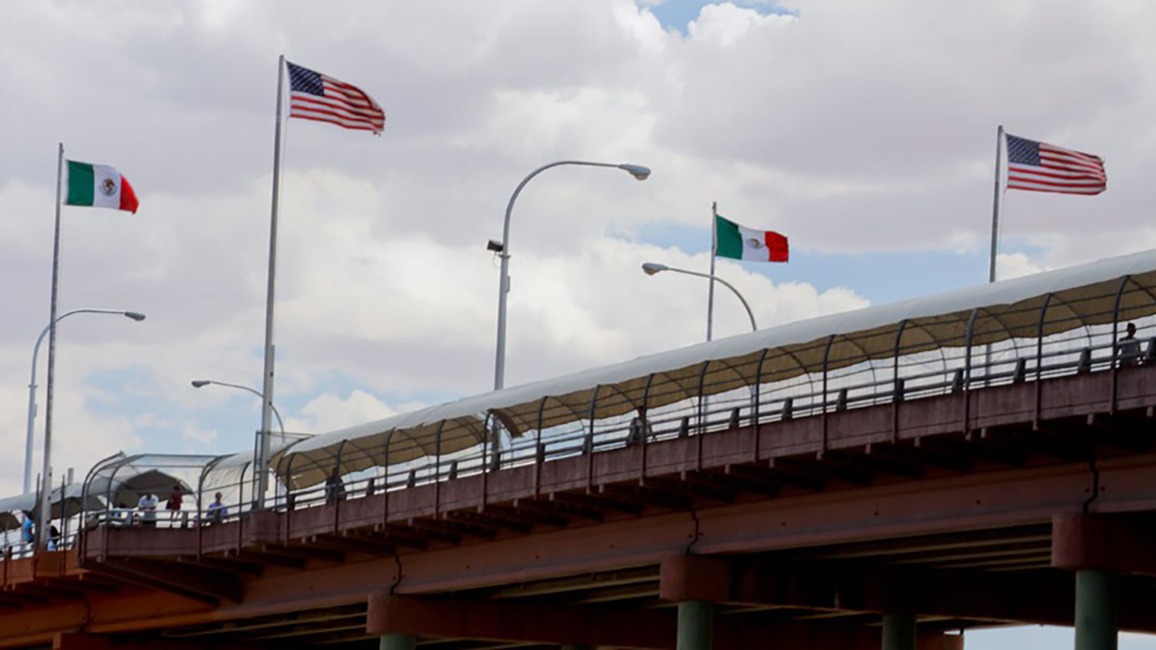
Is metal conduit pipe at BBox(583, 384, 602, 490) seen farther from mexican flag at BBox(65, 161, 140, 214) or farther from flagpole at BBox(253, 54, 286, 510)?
mexican flag at BBox(65, 161, 140, 214)

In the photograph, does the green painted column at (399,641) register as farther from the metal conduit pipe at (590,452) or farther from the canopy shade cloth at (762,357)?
the metal conduit pipe at (590,452)

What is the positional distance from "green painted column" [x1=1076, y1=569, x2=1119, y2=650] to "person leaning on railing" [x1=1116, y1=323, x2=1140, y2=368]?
158 inches

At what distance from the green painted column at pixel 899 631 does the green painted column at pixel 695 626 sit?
6140 millimetres

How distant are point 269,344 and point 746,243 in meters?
20.9

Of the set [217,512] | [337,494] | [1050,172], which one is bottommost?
[217,512]

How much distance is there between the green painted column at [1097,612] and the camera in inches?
1666

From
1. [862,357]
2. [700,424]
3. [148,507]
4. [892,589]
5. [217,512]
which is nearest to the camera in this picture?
[700,424]

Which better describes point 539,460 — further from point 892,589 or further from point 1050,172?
point 1050,172

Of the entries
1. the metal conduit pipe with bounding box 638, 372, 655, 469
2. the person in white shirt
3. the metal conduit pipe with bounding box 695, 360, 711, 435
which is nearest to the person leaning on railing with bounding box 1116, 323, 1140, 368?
the metal conduit pipe with bounding box 695, 360, 711, 435

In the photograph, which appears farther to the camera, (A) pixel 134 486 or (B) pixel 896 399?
(A) pixel 134 486

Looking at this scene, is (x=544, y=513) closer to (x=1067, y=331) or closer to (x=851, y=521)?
→ (x=851, y=521)

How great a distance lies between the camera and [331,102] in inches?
2630

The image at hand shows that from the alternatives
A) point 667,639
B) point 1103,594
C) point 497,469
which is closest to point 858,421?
point 1103,594

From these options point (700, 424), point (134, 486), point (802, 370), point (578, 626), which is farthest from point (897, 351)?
point (134, 486)
